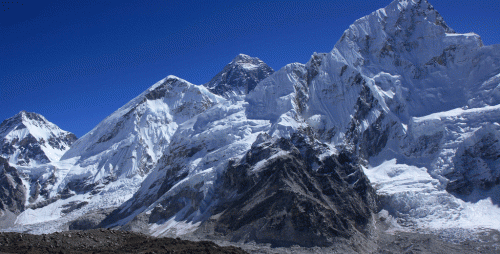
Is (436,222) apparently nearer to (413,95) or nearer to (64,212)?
(413,95)

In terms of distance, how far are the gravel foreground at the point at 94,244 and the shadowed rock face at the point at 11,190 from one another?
137400mm

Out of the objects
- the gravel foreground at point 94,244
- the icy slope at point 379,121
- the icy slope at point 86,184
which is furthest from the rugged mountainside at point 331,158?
the gravel foreground at point 94,244

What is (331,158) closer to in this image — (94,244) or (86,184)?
(94,244)

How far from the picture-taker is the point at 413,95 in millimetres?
152125

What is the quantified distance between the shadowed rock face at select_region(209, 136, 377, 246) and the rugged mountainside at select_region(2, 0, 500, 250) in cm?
35

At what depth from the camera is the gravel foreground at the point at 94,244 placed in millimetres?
45219

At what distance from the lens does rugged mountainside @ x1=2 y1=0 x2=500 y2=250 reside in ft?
332

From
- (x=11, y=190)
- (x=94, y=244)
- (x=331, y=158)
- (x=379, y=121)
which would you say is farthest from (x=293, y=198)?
(x=11, y=190)

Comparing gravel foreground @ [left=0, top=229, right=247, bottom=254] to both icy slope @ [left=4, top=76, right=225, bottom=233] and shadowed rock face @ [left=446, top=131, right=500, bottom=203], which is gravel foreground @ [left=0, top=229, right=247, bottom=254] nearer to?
shadowed rock face @ [left=446, top=131, right=500, bottom=203]

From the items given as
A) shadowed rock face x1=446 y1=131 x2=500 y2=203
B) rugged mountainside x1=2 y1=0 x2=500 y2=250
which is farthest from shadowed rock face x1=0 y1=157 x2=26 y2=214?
shadowed rock face x1=446 y1=131 x2=500 y2=203

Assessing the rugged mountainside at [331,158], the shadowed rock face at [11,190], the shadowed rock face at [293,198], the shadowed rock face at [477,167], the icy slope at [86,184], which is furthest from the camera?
the shadowed rock face at [11,190]

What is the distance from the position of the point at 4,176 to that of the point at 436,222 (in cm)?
16809

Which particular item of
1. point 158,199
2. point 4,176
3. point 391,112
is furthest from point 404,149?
point 4,176

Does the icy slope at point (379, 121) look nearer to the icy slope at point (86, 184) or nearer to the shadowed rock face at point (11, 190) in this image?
the icy slope at point (86, 184)
